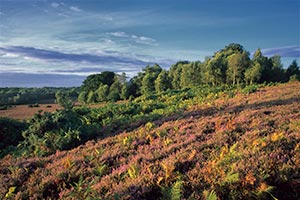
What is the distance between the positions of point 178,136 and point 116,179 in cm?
384

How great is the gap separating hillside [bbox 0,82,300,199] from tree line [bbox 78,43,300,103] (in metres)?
40.5

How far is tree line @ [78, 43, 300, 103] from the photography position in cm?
4988

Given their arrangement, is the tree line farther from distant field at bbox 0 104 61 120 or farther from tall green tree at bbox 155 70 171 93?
distant field at bbox 0 104 61 120

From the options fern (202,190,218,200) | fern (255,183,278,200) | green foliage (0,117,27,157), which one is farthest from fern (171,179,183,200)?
green foliage (0,117,27,157)

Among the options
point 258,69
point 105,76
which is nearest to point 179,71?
point 258,69

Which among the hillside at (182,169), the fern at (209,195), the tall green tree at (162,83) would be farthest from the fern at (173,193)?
the tall green tree at (162,83)

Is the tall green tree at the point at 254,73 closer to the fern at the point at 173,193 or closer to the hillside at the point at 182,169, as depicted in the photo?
the hillside at the point at 182,169

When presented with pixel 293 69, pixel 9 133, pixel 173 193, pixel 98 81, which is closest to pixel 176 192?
pixel 173 193

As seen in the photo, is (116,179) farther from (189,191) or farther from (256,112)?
(256,112)

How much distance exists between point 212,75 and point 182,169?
160 ft

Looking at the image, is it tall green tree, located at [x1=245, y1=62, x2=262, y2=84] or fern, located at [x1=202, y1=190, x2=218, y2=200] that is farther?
tall green tree, located at [x1=245, y1=62, x2=262, y2=84]

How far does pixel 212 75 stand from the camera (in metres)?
53.1

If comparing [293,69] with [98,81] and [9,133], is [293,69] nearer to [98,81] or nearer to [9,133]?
[98,81]

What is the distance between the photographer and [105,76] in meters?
85.8
